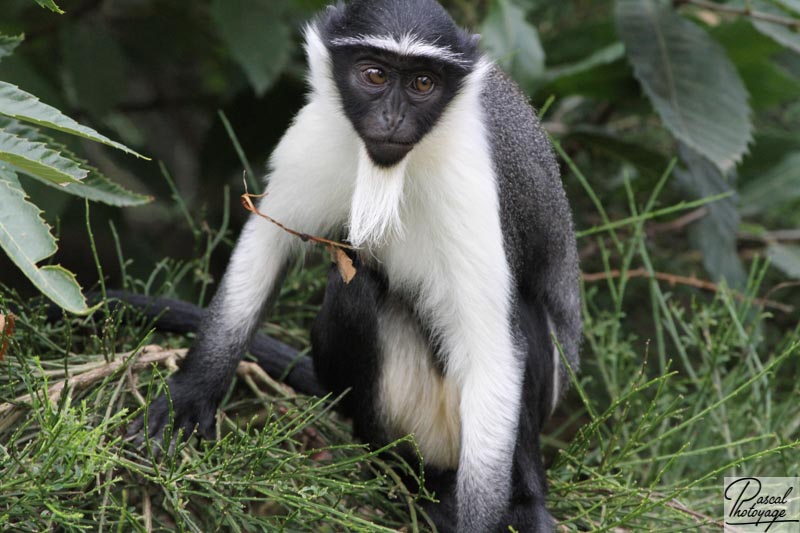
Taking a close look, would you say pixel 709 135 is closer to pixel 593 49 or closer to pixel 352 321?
pixel 593 49

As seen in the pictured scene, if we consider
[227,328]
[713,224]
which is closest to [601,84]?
[713,224]

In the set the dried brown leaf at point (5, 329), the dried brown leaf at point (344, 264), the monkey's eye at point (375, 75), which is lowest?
the dried brown leaf at point (344, 264)

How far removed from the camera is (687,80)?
5992 mm

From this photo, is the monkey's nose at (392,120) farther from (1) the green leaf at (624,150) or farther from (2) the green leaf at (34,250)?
(1) the green leaf at (624,150)

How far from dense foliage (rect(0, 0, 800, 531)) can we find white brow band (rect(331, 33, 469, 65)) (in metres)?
1.05

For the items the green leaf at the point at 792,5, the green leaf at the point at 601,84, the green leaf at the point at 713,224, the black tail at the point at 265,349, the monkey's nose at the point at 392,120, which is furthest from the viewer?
the green leaf at the point at 601,84

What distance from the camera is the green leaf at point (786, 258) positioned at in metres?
6.49

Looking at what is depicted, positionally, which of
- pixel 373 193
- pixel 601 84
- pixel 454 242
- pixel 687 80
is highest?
pixel 373 193

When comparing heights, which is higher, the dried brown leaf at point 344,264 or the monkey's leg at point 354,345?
the dried brown leaf at point 344,264

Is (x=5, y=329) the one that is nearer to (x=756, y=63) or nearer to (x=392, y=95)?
(x=392, y=95)

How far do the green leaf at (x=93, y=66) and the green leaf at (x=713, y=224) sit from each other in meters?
3.72

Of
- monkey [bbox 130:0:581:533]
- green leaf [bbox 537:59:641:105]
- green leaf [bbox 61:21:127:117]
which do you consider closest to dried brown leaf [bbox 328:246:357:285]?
monkey [bbox 130:0:581:533]

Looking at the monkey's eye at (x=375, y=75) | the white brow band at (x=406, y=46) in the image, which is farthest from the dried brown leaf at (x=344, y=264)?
the white brow band at (x=406, y=46)

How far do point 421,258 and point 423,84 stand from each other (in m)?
0.68
